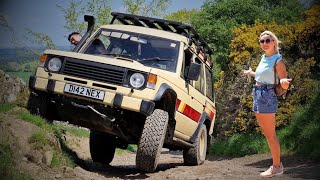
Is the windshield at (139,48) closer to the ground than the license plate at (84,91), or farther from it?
farther from it

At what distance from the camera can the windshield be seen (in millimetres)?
6871

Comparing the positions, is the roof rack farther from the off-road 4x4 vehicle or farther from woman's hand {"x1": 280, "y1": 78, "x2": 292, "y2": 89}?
woman's hand {"x1": 280, "y1": 78, "x2": 292, "y2": 89}

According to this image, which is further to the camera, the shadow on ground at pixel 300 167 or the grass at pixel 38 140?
the shadow on ground at pixel 300 167

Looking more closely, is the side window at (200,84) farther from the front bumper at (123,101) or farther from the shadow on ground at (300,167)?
the front bumper at (123,101)

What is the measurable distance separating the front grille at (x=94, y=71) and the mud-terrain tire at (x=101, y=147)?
251cm

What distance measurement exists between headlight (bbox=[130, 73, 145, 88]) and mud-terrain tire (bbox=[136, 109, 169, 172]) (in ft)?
1.55

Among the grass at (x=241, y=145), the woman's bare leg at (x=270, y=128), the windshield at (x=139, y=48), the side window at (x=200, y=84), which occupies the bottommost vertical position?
the grass at (x=241, y=145)

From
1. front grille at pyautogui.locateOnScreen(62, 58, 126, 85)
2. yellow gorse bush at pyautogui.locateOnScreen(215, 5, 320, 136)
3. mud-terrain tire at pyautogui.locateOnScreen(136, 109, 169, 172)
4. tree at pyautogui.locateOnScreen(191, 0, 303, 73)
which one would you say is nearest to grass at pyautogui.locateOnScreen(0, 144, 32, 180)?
front grille at pyautogui.locateOnScreen(62, 58, 126, 85)

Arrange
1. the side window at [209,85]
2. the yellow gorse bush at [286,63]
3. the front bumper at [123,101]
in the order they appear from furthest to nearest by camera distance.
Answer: the yellow gorse bush at [286,63]
the side window at [209,85]
the front bumper at [123,101]

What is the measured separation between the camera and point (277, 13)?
25266 millimetres

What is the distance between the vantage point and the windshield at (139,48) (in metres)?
6.87

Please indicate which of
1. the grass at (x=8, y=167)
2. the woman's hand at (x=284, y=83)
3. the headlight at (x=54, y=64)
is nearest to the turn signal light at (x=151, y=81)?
the headlight at (x=54, y=64)

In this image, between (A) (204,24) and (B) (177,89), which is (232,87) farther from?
(A) (204,24)

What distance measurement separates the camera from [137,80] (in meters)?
5.85
